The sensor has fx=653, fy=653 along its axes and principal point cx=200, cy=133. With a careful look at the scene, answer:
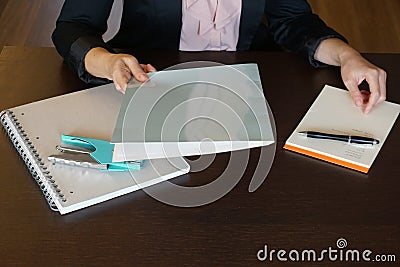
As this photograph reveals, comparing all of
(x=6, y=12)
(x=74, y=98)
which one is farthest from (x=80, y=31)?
(x=6, y=12)

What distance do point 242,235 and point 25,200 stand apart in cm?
31

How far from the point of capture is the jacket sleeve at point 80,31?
1.17m

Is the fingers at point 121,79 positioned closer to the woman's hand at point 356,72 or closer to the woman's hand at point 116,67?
the woman's hand at point 116,67

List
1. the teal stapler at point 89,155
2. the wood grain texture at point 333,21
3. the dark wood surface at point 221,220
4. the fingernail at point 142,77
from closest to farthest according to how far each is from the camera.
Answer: the dark wood surface at point 221,220 < the teal stapler at point 89,155 < the fingernail at point 142,77 < the wood grain texture at point 333,21

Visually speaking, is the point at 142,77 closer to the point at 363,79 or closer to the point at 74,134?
the point at 74,134

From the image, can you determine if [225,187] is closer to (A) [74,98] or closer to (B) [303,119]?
(B) [303,119]

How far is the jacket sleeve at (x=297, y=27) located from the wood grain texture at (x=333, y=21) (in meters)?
1.25

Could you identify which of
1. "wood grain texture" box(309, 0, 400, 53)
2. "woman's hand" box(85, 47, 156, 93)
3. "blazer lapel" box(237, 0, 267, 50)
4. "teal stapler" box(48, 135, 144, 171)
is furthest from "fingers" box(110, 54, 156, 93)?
"wood grain texture" box(309, 0, 400, 53)

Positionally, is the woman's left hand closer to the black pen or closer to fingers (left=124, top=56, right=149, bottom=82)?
the black pen

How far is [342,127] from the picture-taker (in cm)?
106

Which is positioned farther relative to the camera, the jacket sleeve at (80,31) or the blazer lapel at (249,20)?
the blazer lapel at (249,20)

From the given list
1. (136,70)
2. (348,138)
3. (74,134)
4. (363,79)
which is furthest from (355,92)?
(74,134)

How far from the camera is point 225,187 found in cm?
95

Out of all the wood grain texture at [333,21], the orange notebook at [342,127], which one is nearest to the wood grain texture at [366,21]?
the wood grain texture at [333,21]
